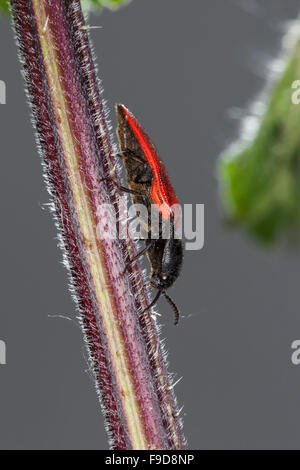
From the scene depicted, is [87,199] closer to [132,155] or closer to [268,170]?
[132,155]

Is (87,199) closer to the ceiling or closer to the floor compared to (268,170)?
closer to the floor

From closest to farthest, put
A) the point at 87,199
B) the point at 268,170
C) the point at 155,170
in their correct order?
the point at 87,199 < the point at 155,170 < the point at 268,170

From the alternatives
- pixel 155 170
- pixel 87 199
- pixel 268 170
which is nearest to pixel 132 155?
pixel 155 170

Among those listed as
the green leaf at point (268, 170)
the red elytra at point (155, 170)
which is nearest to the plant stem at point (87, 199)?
the red elytra at point (155, 170)

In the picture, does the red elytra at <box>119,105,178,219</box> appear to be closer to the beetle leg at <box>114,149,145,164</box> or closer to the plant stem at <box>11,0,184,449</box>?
the beetle leg at <box>114,149,145,164</box>

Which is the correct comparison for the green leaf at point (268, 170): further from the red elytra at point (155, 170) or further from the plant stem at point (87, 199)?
the plant stem at point (87, 199)

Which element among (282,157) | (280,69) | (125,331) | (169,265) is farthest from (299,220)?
(125,331)

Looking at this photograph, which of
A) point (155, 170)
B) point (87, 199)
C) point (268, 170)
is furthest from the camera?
point (268, 170)

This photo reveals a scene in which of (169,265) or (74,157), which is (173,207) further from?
(74,157)
